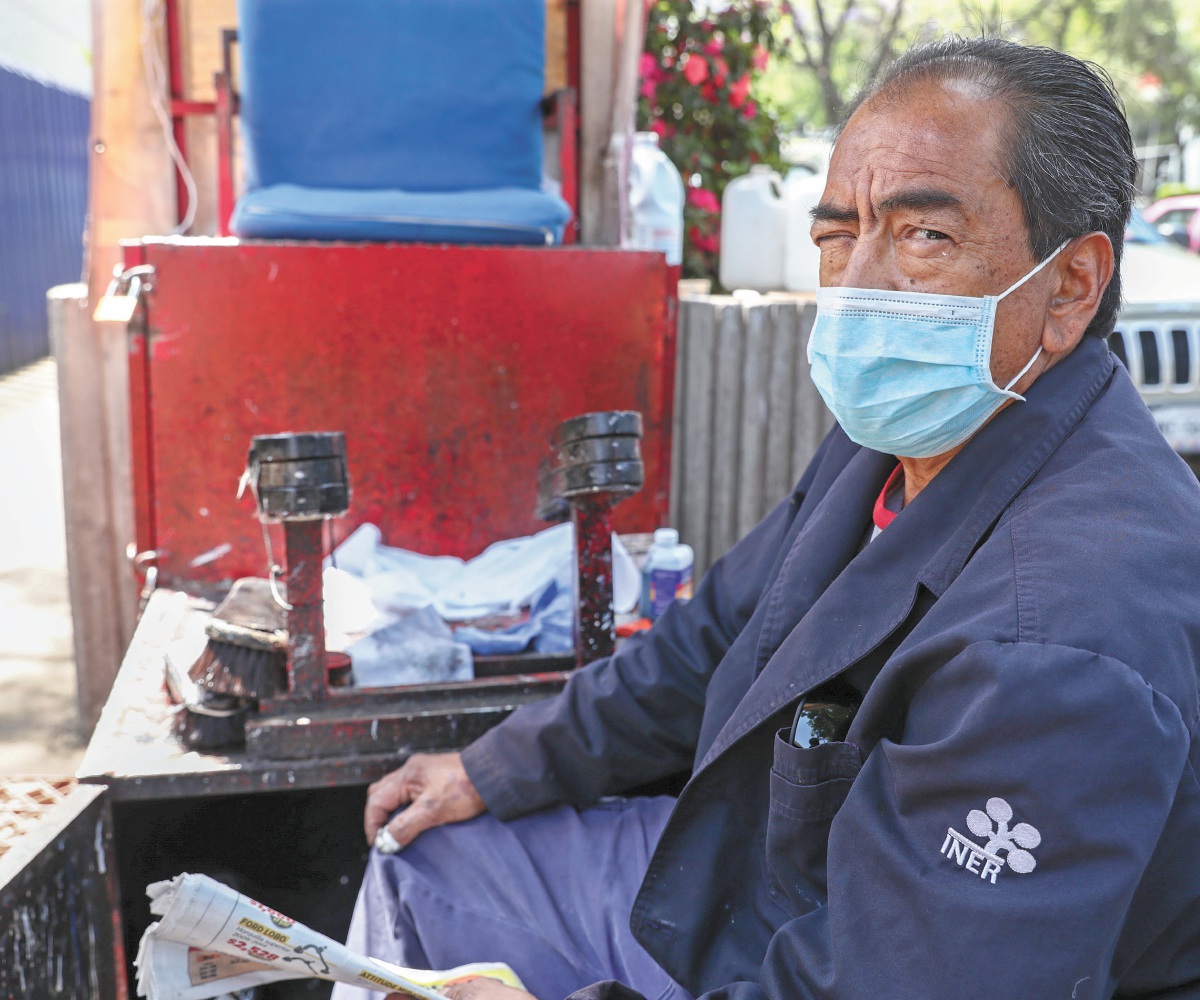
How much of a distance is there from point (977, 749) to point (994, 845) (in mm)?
84

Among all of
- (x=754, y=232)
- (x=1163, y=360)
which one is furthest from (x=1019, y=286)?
(x=1163, y=360)

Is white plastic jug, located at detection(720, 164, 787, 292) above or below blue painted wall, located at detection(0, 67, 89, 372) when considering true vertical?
below

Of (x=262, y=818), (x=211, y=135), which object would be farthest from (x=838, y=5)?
(x=262, y=818)

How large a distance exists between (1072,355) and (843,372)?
0.27m

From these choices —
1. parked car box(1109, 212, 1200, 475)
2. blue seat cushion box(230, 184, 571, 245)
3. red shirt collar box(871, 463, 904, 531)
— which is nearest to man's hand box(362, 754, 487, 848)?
red shirt collar box(871, 463, 904, 531)

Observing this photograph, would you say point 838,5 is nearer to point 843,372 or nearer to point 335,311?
point 335,311

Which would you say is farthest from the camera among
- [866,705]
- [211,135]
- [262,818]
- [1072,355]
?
[211,135]

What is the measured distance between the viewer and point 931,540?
1296 millimetres

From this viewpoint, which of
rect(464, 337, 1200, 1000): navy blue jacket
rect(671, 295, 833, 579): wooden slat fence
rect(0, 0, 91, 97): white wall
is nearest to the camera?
rect(464, 337, 1200, 1000): navy blue jacket

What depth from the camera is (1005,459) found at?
1289mm

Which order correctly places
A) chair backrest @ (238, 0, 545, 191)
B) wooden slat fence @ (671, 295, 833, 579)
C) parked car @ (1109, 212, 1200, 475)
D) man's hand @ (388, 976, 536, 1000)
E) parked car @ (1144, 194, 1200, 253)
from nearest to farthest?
1. man's hand @ (388, 976, 536, 1000)
2. chair backrest @ (238, 0, 545, 191)
3. wooden slat fence @ (671, 295, 833, 579)
4. parked car @ (1109, 212, 1200, 475)
5. parked car @ (1144, 194, 1200, 253)

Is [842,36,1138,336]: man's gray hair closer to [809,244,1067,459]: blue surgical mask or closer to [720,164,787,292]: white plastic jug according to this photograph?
[809,244,1067,459]: blue surgical mask

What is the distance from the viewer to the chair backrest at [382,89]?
109 inches

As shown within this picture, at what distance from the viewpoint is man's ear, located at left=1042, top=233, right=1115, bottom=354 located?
133 cm
